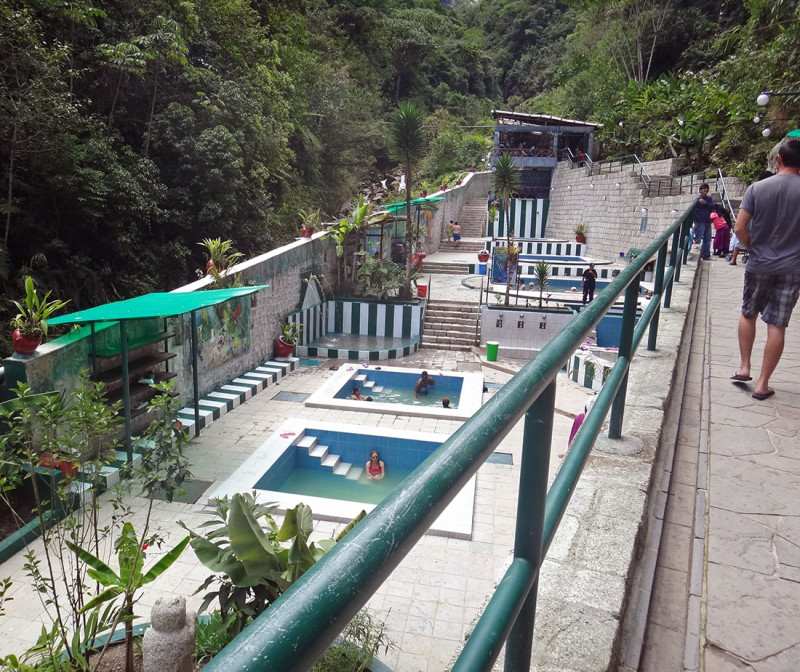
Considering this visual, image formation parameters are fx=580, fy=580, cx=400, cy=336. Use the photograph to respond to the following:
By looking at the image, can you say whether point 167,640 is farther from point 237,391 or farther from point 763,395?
point 237,391

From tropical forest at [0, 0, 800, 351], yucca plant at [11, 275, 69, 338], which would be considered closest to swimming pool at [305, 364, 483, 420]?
yucca plant at [11, 275, 69, 338]

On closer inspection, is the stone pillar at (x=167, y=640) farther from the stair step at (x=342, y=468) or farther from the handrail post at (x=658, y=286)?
→ the stair step at (x=342, y=468)

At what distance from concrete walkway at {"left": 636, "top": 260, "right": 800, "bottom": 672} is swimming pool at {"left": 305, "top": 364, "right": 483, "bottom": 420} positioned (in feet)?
26.1

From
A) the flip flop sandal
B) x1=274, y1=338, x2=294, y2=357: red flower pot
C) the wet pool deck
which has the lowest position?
x1=274, y1=338, x2=294, y2=357: red flower pot

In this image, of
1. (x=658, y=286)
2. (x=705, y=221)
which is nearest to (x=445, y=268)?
(x=705, y=221)

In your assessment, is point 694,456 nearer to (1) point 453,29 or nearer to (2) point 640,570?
(2) point 640,570

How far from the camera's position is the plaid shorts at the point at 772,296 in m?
2.96

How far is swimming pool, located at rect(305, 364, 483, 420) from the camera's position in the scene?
11.0 meters

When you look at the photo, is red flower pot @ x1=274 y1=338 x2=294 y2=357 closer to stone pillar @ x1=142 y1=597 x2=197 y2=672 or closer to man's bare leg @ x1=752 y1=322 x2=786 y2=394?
stone pillar @ x1=142 y1=597 x2=197 y2=672

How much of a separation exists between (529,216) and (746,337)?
29.0m

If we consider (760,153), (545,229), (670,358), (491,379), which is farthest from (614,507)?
(545,229)

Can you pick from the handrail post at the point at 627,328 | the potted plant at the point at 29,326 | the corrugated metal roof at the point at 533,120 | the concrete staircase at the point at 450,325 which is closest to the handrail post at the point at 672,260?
the handrail post at the point at 627,328

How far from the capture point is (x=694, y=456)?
8.33 ft

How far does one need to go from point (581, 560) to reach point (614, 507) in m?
0.34
